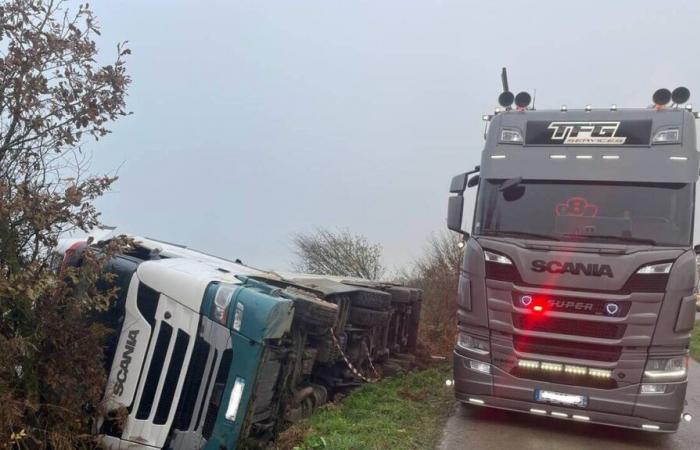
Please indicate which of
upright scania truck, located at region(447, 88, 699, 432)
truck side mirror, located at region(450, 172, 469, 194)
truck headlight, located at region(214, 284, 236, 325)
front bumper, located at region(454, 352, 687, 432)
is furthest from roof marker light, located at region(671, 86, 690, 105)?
truck headlight, located at region(214, 284, 236, 325)

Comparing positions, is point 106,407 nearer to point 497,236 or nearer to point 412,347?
point 497,236

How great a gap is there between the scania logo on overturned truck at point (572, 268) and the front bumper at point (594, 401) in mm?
1117

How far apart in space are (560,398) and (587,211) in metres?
1.89

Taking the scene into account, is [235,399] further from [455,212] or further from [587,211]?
[587,211]

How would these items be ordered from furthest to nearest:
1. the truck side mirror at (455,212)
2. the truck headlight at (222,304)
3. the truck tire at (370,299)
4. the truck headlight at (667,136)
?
the truck tire at (370,299), the truck side mirror at (455,212), the truck headlight at (667,136), the truck headlight at (222,304)

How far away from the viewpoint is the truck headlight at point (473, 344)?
6.38 meters

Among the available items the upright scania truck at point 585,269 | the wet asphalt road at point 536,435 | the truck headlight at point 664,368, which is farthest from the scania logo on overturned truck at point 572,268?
the wet asphalt road at point 536,435

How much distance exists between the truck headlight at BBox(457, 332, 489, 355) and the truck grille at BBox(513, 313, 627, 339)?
0.40m

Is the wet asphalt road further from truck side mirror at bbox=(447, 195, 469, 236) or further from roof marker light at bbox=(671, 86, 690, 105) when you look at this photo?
roof marker light at bbox=(671, 86, 690, 105)

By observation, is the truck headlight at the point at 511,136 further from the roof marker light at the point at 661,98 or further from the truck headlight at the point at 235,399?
the truck headlight at the point at 235,399

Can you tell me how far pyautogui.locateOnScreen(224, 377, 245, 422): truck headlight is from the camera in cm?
500

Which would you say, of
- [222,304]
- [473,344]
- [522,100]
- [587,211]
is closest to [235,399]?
[222,304]

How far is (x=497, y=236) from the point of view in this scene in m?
6.46

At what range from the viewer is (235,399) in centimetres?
502
